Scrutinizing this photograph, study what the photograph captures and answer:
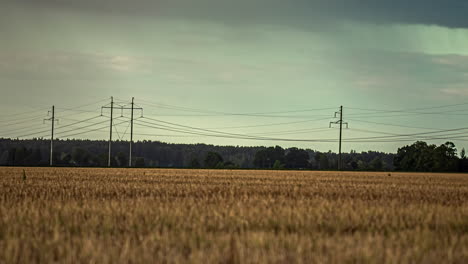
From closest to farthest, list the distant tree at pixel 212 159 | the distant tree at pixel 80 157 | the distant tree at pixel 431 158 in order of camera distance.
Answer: the distant tree at pixel 431 158 < the distant tree at pixel 212 159 < the distant tree at pixel 80 157

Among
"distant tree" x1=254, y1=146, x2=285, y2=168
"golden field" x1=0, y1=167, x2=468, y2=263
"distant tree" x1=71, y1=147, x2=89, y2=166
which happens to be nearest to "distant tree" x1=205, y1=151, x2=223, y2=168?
"distant tree" x1=254, y1=146, x2=285, y2=168

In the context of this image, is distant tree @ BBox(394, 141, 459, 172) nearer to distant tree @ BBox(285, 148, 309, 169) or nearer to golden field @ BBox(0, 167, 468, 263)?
distant tree @ BBox(285, 148, 309, 169)

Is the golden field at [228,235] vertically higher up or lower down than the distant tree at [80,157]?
higher up

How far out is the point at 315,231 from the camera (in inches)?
302

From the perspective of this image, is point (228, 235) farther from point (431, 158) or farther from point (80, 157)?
point (80, 157)

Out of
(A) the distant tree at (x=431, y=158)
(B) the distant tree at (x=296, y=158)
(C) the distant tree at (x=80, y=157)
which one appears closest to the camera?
(A) the distant tree at (x=431, y=158)

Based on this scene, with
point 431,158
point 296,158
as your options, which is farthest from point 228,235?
point 296,158

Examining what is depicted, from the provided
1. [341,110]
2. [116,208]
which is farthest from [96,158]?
[116,208]

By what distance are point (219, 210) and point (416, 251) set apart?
456 centimetres

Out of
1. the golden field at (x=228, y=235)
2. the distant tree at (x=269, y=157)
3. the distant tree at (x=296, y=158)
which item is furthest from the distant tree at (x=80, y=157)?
the golden field at (x=228, y=235)

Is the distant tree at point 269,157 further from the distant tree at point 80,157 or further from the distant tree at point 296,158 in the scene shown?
the distant tree at point 80,157

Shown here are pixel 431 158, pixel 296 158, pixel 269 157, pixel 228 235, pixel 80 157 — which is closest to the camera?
pixel 228 235

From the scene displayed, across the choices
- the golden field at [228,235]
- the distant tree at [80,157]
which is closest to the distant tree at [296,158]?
the distant tree at [80,157]

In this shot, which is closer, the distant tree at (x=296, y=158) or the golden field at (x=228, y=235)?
the golden field at (x=228, y=235)
